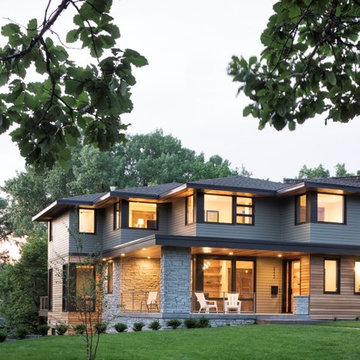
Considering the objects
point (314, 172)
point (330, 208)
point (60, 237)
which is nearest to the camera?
point (330, 208)

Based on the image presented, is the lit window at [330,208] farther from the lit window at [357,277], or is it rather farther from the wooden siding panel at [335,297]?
the lit window at [357,277]

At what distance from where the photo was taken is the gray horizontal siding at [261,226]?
25.6 meters

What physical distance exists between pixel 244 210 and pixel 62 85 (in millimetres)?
22123

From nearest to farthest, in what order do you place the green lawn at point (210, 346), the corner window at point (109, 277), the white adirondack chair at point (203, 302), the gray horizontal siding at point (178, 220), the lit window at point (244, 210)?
the green lawn at point (210, 346), the white adirondack chair at point (203, 302), the lit window at point (244, 210), the gray horizontal siding at point (178, 220), the corner window at point (109, 277)

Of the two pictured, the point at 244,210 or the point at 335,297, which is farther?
the point at 244,210

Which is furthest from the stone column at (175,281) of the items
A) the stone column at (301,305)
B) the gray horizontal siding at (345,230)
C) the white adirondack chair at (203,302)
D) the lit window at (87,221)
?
the lit window at (87,221)

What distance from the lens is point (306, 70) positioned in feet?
19.7

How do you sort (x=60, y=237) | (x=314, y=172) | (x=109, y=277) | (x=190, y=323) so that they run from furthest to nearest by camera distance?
1. (x=314, y=172)
2. (x=60, y=237)
3. (x=109, y=277)
4. (x=190, y=323)

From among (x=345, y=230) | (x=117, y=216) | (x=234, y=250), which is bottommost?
(x=234, y=250)

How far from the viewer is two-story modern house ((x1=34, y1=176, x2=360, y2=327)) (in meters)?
22.8

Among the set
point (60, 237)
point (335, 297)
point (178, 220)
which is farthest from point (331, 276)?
point (60, 237)

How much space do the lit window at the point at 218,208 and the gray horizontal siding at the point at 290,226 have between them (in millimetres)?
2410

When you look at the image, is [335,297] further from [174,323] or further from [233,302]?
[174,323]

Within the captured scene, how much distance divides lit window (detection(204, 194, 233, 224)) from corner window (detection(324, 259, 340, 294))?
390 cm
